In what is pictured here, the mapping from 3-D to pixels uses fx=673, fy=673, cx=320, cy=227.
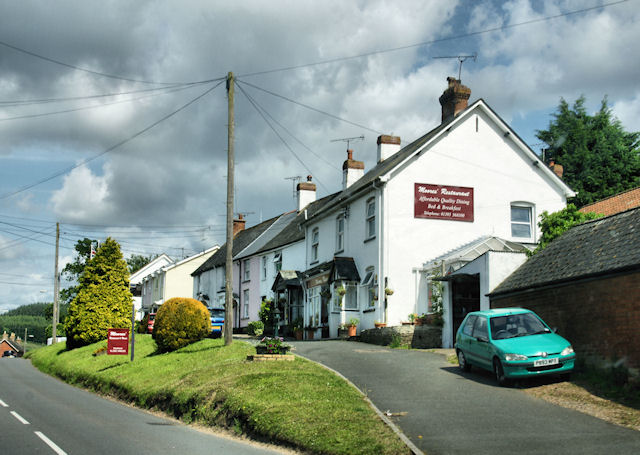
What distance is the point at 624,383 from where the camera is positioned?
44.1 feet

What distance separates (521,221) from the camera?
3048 cm

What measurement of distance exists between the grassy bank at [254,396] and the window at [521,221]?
14515 mm

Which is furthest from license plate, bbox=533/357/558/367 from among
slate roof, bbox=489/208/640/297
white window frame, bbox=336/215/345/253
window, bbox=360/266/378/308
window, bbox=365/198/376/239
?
white window frame, bbox=336/215/345/253

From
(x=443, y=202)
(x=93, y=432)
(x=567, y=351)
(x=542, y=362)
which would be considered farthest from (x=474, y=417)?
(x=443, y=202)

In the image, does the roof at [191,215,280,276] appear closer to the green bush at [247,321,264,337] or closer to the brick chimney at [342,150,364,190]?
the green bush at [247,321,264,337]

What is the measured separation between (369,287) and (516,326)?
14540mm

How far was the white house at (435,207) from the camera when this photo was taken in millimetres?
28562

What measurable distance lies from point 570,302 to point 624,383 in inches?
106

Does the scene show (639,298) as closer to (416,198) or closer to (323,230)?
(416,198)

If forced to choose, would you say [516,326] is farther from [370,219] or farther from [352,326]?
[370,219]

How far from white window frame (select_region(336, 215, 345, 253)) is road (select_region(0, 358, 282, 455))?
17271 mm

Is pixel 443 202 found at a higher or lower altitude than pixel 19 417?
higher

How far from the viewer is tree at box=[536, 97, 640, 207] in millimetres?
44156

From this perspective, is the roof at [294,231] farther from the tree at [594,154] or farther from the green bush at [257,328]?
the tree at [594,154]
